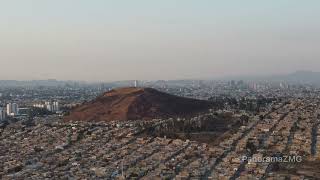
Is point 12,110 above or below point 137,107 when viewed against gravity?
below

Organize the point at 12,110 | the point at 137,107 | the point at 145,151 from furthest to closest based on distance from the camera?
1. the point at 12,110
2. the point at 137,107
3. the point at 145,151

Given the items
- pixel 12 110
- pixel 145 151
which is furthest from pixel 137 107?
pixel 145 151

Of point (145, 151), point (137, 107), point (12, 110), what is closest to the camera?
point (145, 151)

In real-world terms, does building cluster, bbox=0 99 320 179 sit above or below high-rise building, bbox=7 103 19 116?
above

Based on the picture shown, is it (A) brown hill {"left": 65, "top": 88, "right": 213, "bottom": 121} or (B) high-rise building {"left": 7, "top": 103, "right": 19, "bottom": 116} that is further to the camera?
(B) high-rise building {"left": 7, "top": 103, "right": 19, "bottom": 116}

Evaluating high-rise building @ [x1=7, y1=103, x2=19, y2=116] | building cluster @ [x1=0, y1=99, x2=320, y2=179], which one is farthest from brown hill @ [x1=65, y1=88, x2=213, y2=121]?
high-rise building @ [x1=7, y1=103, x2=19, y2=116]

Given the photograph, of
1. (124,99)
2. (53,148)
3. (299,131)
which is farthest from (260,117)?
(53,148)

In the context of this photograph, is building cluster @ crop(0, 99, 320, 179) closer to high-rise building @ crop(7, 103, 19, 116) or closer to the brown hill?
the brown hill

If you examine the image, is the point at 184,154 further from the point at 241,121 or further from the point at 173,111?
the point at 173,111

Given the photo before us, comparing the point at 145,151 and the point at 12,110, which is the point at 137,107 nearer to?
the point at 12,110
